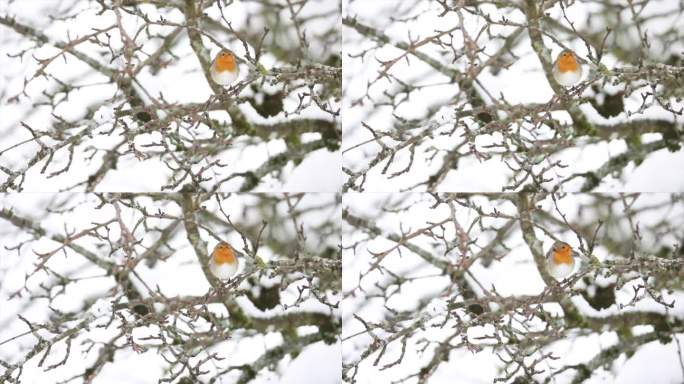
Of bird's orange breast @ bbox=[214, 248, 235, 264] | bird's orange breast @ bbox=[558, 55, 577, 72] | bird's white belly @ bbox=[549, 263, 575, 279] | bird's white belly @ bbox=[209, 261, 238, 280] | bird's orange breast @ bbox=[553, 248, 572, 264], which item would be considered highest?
bird's orange breast @ bbox=[558, 55, 577, 72]

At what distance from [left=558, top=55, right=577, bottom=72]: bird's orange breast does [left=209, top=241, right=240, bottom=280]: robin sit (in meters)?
Result: 1.18

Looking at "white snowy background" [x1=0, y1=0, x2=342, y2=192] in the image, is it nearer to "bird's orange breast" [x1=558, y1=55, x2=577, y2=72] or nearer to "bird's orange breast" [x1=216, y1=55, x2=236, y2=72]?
"bird's orange breast" [x1=216, y1=55, x2=236, y2=72]

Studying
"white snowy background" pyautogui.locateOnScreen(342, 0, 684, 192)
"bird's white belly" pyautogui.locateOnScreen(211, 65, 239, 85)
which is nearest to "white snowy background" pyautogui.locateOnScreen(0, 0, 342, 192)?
"bird's white belly" pyautogui.locateOnScreen(211, 65, 239, 85)

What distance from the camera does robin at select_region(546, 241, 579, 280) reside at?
2906 millimetres

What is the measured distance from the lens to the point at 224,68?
2.87 m

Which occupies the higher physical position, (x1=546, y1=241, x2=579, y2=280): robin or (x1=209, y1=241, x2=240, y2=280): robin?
(x1=209, y1=241, x2=240, y2=280): robin

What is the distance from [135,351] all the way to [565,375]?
135 centimetres

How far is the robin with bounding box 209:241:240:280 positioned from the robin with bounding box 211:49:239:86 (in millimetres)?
507

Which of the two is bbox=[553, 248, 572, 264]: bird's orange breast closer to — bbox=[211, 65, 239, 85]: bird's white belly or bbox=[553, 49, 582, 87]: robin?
bbox=[553, 49, 582, 87]: robin

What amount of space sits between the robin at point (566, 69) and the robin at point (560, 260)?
1.68 feet

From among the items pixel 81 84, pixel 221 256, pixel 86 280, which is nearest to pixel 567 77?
pixel 221 256

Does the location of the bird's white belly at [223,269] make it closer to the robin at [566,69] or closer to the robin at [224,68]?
the robin at [224,68]

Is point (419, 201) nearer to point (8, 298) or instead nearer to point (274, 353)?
point (274, 353)

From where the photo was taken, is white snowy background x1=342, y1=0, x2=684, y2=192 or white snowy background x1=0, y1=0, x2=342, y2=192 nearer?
white snowy background x1=0, y1=0, x2=342, y2=192
